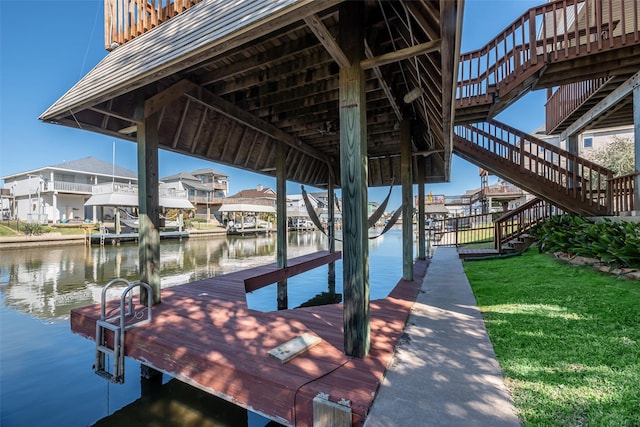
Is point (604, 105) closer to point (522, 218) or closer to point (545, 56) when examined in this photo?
point (545, 56)

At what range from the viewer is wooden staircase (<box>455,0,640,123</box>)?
5020 millimetres

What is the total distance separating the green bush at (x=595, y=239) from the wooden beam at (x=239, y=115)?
5.59m

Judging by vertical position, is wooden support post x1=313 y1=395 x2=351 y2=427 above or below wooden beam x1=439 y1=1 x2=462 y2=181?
below

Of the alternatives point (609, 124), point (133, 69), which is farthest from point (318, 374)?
point (609, 124)

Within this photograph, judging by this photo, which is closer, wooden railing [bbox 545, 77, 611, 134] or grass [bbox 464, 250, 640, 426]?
grass [bbox 464, 250, 640, 426]

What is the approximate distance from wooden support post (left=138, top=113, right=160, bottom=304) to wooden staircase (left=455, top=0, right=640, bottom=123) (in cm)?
622

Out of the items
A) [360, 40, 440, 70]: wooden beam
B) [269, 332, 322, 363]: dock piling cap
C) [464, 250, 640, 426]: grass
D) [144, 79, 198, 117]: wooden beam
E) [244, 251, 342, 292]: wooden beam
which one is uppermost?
[144, 79, 198, 117]: wooden beam

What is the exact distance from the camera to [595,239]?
16.6ft

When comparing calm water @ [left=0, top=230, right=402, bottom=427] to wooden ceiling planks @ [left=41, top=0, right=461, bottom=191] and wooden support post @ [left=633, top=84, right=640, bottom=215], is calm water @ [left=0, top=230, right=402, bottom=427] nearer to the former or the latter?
wooden ceiling planks @ [left=41, top=0, right=461, bottom=191]

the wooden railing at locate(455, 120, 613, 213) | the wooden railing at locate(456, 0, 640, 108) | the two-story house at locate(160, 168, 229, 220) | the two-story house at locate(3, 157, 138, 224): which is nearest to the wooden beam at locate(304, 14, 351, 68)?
the wooden railing at locate(456, 0, 640, 108)

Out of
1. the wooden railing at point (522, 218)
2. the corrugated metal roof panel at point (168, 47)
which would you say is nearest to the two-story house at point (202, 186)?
the corrugated metal roof panel at point (168, 47)

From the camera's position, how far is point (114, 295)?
6.46 metres

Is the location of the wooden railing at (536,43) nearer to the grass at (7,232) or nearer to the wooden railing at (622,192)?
the wooden railing at (622,192)

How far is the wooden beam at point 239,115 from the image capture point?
148 inches
